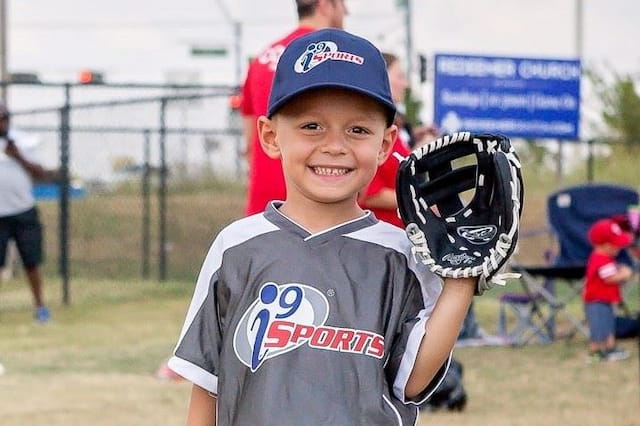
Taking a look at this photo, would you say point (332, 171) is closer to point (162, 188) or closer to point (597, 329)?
point (597, 329)

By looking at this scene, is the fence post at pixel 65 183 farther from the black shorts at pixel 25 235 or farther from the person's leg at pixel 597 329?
the person's leg at pixel 597 329

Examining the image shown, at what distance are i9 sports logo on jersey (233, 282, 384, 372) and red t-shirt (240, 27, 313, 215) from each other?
2755mm

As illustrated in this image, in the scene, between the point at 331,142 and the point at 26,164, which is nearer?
the point at 331,142

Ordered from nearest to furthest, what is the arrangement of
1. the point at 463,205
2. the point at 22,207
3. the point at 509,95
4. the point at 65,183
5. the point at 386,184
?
1. the point at 463,205
2. the point at 386,184
3. the point at 22,207
4. the point at 65,183
5. the point at 509,95

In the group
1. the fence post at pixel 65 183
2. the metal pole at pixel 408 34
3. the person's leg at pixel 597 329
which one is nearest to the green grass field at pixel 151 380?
the person's leg at pixel 597 329

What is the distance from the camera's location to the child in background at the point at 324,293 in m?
2.60

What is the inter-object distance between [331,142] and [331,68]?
0.14 meters

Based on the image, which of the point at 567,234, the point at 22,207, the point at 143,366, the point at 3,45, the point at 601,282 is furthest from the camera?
the point at 3,45

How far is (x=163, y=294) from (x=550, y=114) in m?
4.50

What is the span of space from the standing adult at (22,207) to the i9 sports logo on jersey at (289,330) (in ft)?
30.2

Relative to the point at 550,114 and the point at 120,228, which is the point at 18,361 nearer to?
the point at 550,114

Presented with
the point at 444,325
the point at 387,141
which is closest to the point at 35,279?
the point at 387,141

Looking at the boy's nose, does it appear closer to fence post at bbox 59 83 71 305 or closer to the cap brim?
the cap brim

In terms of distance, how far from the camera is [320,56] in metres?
2.64
